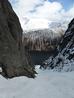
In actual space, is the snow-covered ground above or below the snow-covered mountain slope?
above

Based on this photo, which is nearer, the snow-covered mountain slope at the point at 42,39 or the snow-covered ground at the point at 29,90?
the snow-covered ground at the point at 29,90

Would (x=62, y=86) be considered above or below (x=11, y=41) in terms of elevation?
below

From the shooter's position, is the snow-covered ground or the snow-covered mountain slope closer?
the snow-covered ground

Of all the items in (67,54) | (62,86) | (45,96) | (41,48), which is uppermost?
(45,96)

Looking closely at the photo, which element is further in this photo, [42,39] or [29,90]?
[42,39]

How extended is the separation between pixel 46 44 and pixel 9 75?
98.0ft

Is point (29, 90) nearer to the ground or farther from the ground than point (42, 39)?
farther from the ground

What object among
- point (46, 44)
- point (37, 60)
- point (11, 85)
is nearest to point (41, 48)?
point (46, 44)

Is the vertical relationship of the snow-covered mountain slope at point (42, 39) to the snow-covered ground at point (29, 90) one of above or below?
below

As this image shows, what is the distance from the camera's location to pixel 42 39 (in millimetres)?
38375

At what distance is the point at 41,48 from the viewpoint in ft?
121

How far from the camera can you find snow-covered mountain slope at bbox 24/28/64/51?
37234 mm

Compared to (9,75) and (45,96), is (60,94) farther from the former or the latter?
(9,75)

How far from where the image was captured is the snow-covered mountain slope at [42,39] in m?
37.2
